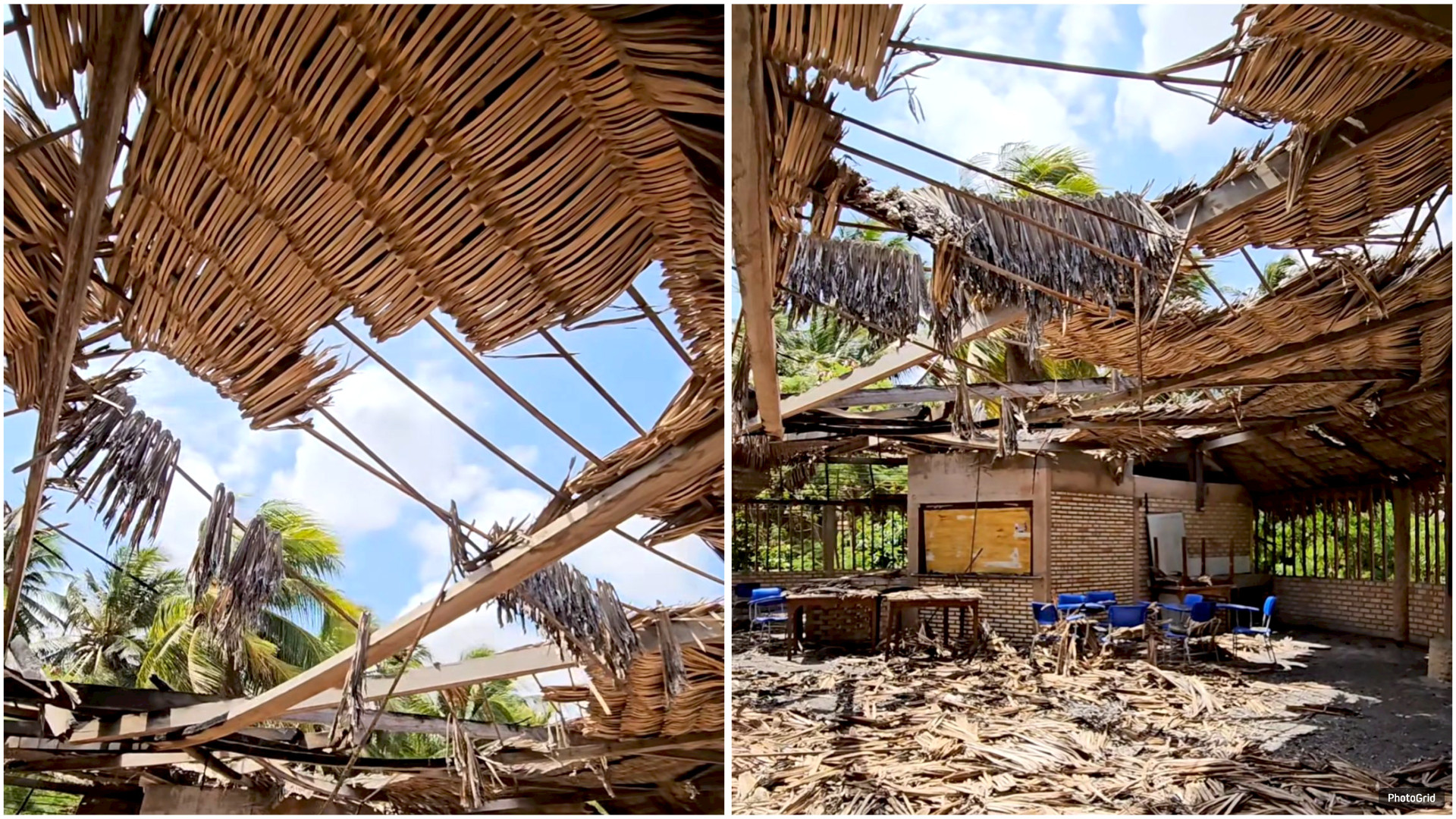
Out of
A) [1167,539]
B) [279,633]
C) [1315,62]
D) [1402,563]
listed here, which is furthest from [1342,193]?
[279,633]

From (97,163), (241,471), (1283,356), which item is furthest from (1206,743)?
(241,471)

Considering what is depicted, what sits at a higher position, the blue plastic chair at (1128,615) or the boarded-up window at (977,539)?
the boarded-up window at (977,539)

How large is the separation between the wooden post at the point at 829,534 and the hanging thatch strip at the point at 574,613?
8.67 meters

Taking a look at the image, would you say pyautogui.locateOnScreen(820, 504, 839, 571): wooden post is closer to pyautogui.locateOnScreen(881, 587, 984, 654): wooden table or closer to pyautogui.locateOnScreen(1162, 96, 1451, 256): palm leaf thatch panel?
pyautogui.locateOnScreen(881, 587, 984, 654): wooden table

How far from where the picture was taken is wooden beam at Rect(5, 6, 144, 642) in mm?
1605

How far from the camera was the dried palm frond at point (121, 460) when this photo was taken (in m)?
2.51

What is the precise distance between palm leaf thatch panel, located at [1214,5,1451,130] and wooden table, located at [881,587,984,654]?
6.85 m

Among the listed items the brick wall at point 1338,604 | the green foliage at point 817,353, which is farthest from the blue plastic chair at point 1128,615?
the green foliage at point 817,353

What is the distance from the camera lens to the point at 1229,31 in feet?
9.42

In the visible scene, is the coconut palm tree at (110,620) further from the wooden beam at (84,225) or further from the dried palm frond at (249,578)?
the wooden beam at (84,225)

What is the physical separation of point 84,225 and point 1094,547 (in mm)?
10846

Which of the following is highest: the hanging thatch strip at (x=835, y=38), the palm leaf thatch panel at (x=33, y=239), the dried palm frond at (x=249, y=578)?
the hanging thatch strip at (x=835, y=38)

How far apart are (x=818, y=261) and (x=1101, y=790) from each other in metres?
3.21

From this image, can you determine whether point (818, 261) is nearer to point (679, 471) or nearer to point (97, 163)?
point (679, 471)
